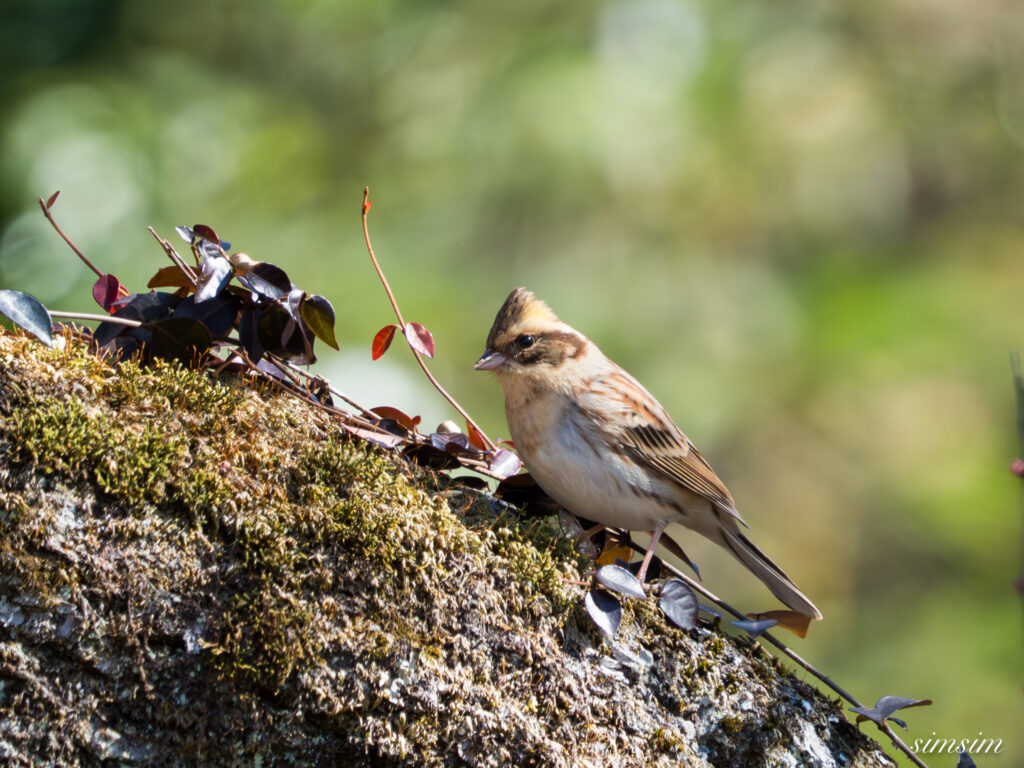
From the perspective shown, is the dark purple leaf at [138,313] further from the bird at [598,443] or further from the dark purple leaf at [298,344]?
the bird at [598,443]

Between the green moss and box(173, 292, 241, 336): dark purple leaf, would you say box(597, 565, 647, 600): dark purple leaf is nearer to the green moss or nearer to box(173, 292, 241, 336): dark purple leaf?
the green moss

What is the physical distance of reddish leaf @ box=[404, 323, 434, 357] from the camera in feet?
5.95

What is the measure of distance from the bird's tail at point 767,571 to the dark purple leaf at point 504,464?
2.20 ft

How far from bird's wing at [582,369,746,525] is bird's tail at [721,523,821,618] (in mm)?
68

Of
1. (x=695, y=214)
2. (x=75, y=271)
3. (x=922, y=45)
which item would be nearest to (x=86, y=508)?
(x=75, y=271)

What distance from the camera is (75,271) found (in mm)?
3420

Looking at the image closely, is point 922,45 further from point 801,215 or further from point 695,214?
point 695,214

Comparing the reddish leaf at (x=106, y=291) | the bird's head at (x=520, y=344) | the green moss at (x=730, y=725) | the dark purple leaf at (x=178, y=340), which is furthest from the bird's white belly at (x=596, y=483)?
the reddish leaf at (x=106, y=291)

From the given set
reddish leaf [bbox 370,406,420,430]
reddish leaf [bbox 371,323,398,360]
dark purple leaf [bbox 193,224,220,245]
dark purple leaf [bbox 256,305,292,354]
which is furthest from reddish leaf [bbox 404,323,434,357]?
dark purple leaf [bbox 193,224,220,245]

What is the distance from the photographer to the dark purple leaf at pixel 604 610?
4.71ft

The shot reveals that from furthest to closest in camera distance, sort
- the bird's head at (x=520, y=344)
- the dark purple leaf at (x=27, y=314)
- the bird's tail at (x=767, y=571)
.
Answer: the bird's head at (x=520, y=344) → the bird's tail at (x=767, y=571) → the dark purple leaf at (x=27, y=314)

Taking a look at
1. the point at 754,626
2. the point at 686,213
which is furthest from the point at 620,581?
the point at 686,213

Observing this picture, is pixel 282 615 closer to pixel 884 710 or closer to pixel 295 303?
pixel 295 303

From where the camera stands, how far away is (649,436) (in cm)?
213
